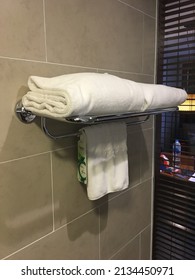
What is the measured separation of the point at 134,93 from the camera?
73 centimetres

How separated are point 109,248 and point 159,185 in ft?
1.68

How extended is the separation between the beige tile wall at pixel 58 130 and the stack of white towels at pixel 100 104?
100mm

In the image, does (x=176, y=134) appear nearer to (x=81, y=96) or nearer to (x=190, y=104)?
(x=190, y=104)

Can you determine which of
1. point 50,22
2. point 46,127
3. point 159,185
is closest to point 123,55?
point 50,22

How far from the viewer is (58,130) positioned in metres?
0.88

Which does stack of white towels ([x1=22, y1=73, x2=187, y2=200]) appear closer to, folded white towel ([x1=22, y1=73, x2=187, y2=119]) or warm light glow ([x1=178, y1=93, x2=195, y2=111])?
folded white towel ([x1=22, y1=73, x2=187, y2=119])

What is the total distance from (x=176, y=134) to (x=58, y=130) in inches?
31.6

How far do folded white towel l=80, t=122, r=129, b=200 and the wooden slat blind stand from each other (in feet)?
1.76

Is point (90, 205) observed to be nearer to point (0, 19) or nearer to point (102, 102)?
point (102, 102)

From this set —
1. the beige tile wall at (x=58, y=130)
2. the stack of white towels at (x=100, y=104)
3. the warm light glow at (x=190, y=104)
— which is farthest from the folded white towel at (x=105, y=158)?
the warm light glow at (x=190, y=104)

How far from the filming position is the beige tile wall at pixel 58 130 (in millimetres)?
729

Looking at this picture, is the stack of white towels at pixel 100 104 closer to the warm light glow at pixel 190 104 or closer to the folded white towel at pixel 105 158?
the folded white towel at pixel 105 158

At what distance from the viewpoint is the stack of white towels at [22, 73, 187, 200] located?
0.60 m
